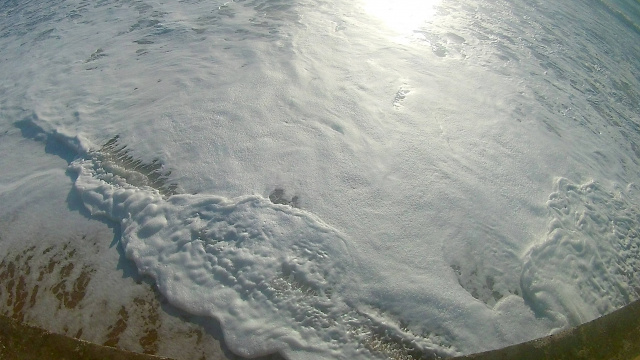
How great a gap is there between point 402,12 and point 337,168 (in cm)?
327

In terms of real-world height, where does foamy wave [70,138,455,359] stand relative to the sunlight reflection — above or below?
below

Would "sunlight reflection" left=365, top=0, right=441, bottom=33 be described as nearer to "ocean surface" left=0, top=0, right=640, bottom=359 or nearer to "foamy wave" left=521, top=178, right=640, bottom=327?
"ocean surface" left=0, top=0, right=640, bottom=359

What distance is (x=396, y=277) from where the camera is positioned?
7.58 feet

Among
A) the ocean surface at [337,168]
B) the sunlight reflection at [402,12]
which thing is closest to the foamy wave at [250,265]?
the ocean surface at [337,168]

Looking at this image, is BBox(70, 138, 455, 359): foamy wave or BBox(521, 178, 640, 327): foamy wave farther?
BBox(521, 178, 640, 327): foamy wave

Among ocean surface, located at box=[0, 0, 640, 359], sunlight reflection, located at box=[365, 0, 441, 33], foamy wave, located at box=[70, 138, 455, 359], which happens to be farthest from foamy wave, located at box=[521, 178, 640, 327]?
sunlight reflection, located at box=[365, 0, 441, 33]

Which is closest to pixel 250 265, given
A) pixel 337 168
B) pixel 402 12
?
pixel 337 168

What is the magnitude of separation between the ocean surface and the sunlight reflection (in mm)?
53

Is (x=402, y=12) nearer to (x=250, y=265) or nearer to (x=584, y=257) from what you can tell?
(x=584, y=257)

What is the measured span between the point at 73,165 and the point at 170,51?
181cm

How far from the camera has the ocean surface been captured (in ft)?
7.29

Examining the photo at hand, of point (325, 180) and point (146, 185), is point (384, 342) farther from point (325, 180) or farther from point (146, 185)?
point (146, 185)

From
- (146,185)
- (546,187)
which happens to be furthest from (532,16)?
(146,185)

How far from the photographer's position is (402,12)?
5254mm
